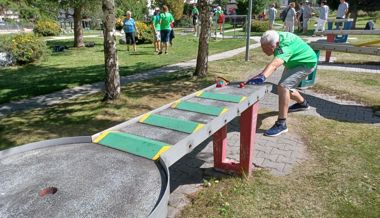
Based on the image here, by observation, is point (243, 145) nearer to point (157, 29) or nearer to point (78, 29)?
point (157, 29)

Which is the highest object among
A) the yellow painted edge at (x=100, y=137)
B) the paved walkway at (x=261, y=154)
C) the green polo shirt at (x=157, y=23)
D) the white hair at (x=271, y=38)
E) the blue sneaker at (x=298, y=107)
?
the green polo shirt at (x=157, y=23)

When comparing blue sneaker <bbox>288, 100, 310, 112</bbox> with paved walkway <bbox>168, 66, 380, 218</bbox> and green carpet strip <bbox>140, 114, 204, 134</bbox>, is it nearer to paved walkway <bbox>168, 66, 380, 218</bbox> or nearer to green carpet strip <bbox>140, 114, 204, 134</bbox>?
paved walkway <bbox>168, 66, 380, 218</bbox>

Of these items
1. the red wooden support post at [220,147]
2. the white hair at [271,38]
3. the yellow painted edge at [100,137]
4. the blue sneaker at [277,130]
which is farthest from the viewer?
the blue sneaker at [277,130]

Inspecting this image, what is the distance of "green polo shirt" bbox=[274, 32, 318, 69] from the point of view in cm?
447

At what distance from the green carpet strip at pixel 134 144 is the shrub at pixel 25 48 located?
10.8m

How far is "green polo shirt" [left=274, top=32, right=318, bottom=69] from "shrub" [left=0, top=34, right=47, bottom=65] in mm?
10531

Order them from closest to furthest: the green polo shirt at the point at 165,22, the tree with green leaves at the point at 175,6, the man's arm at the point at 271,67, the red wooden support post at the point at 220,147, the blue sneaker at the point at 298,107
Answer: the red wooden support post at the point at 220,147
the man's arm at the point at 271,67
the blue sneaker at the point at 298,107
the green polo shirt at the point at 165,22
the tree with green leaves at the point at 175,6

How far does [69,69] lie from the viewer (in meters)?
11.2

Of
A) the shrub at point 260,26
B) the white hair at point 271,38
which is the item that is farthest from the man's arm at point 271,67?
the shrub at point 260,26

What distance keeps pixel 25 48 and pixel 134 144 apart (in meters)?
11.4

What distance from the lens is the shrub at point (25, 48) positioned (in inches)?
478

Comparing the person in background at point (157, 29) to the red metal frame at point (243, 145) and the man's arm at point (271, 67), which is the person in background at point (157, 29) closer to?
the man's arm at point (271, 67)

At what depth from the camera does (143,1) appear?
1202 cm

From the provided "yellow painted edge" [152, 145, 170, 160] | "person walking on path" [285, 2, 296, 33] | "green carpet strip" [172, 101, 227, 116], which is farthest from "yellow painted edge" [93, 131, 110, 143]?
"person walking on path" [285, 2, 296, 33]
